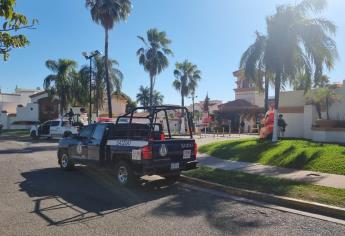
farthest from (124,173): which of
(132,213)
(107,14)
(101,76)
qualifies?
(101,76)

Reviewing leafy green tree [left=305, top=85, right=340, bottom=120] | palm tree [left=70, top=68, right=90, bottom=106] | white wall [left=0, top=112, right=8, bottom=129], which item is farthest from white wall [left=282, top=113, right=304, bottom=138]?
white wall [left=0, top=112, right=8, bottom=129]

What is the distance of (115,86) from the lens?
41125 mm

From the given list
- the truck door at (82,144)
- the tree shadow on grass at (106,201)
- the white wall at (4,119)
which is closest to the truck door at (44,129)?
the truck door at (82,144)

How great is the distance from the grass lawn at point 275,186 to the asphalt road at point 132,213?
994 mm

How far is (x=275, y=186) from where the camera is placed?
9.87m

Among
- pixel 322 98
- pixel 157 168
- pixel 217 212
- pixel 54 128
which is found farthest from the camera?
pixel 54 128

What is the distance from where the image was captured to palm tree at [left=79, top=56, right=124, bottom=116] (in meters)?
41.1

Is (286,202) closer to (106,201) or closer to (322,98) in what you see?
(106,201)

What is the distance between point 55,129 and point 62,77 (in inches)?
570

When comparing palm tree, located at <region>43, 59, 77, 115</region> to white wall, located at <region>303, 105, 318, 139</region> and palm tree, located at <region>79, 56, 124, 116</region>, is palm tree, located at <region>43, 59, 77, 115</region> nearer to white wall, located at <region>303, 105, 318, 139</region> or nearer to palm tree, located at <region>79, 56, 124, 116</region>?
palm tree, located at <region>79, 56, 124, 116</region>

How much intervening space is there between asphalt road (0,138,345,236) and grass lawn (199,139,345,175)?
4560 mm

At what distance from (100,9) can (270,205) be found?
1231 inches

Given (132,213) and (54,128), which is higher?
(54,128)

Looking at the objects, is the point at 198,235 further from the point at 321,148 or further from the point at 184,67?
the point at 184,67
